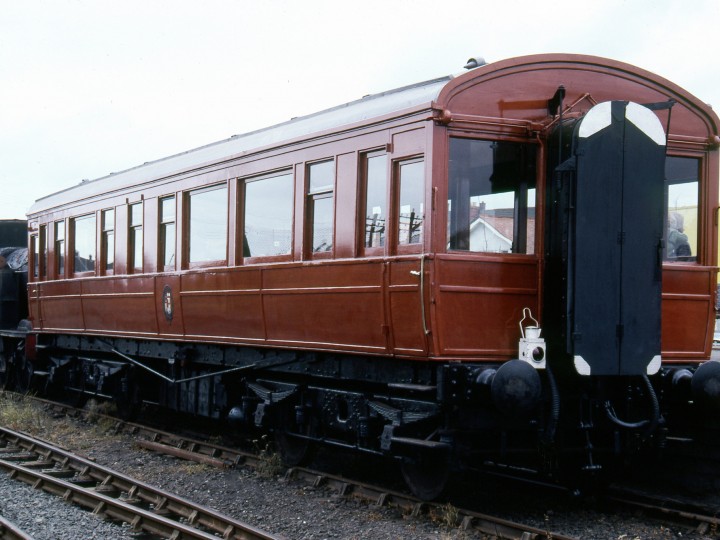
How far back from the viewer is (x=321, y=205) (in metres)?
9.09

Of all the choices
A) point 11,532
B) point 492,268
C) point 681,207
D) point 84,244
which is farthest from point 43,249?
point 681,207

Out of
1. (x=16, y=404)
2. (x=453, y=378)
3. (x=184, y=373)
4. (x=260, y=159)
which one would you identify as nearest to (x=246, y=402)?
(x=184, y=373)

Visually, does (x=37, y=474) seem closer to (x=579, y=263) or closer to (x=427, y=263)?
(x=427, y=263)

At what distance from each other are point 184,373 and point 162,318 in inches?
30.5

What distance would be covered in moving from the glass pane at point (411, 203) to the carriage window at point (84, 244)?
720 centimetres

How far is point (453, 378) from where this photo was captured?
7.52 metres

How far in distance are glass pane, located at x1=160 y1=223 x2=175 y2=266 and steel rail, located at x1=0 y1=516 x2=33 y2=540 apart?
458cm

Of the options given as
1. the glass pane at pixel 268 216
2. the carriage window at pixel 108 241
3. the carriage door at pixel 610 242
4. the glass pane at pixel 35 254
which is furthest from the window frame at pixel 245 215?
the glass pane at pixel 35 254

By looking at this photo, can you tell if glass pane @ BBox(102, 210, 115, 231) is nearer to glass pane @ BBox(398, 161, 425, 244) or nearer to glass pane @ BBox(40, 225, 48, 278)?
glass pane @ BBox(40, 225, 48, 278)

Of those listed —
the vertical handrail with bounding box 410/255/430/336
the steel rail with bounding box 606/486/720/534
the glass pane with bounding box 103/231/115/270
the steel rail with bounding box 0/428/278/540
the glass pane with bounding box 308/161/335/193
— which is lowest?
the steel rail with bounding box 0/428/278/540

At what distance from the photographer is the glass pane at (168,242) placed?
458 inches

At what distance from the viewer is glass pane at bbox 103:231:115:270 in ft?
43.5

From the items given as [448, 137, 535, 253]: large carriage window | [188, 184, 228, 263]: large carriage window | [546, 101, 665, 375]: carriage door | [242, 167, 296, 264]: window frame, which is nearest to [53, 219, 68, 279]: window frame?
[188, 184, 228, 263]: large carriage window

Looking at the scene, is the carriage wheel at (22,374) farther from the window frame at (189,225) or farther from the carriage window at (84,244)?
the window frame at (189,225)
